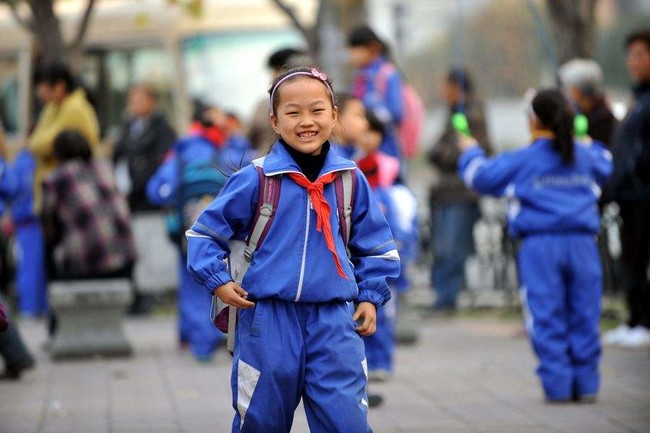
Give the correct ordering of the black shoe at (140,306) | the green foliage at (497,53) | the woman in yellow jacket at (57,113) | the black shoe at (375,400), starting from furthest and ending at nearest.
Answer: the green foliage at (497,53), the black shoe at (140,306), the woman in yellow jacket at (57,113), the black shoe at (375,400)

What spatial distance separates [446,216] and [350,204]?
367 inches

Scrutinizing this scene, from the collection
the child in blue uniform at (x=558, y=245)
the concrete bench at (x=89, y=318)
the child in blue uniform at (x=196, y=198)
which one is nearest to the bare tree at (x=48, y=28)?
the child in blue uniform at (x=196, y=198)

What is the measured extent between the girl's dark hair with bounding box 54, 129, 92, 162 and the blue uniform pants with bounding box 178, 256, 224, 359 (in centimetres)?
115

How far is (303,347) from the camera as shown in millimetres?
5898

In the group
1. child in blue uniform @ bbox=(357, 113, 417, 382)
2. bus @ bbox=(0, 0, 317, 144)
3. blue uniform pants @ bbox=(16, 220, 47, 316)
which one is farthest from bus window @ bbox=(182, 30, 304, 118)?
child in blue uniform @ bbox=(357, 113, 417, 382)

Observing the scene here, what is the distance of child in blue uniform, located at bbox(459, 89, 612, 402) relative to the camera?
909cm

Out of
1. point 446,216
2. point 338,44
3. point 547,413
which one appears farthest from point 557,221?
point 446,216

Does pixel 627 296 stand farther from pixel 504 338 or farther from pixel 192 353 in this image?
pixel 192 353

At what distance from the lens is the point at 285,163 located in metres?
5.97

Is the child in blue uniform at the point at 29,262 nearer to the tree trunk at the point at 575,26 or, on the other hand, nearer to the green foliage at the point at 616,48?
the tree trunk at the point at 575,26

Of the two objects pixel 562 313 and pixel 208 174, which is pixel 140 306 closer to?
pixel 208 174

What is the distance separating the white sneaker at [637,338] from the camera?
11.9m

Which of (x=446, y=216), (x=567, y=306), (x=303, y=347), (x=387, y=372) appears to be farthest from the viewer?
(x=446, y=216)

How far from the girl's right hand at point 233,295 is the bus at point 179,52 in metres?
15.6
